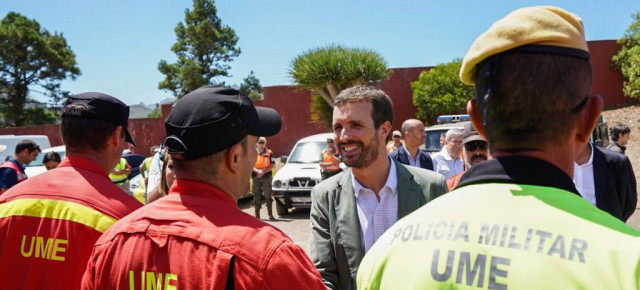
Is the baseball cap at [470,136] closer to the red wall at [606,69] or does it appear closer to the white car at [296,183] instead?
the white car at [296,183]

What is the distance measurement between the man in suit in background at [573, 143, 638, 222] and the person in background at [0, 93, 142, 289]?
2.99 metres

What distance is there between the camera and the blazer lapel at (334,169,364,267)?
2.73 meters

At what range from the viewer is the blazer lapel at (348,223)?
2.73 metres

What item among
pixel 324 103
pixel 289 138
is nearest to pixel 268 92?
pixel 289 138

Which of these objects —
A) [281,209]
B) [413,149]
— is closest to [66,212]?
[413,149]

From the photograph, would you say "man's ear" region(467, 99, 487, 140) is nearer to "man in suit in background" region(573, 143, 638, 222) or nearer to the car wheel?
"man in suit in background" region(573, 143, 638, 222)

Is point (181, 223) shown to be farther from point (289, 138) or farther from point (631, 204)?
point (289, 138)

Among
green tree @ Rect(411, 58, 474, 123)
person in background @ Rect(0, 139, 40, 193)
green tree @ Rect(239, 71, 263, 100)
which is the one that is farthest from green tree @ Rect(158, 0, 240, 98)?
person in background @ Rect(0, 139, 40, 193)

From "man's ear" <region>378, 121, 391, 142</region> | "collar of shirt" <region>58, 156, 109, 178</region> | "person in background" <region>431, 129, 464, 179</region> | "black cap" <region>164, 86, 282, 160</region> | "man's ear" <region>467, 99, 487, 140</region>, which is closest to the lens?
"man's ear" <region>467, 99, 487, 140</region>

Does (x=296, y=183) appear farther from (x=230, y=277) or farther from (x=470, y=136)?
(x=230, y=277)

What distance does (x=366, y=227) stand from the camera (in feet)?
9.41

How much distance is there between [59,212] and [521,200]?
2027 mm

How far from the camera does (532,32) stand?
1.19 m

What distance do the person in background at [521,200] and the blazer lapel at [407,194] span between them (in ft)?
5.19
